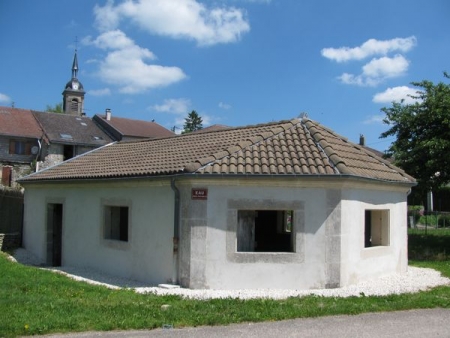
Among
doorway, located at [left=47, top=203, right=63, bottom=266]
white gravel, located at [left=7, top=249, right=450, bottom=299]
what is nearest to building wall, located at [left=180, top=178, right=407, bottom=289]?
white gravel, located at [left=7, top=249, right=450, bottom=299]

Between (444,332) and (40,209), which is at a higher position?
(40,209)

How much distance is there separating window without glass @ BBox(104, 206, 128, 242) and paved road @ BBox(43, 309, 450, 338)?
719cm

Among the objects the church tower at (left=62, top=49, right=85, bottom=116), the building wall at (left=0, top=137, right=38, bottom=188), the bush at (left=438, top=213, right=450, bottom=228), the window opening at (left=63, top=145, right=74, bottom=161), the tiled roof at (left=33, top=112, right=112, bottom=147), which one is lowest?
the bush at (left=438, top=213, right=450, bottom=228)

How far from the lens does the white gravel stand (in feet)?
31.1

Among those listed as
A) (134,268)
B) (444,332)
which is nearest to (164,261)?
(134,268)

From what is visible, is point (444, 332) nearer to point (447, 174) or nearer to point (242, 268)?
point (242, 268)

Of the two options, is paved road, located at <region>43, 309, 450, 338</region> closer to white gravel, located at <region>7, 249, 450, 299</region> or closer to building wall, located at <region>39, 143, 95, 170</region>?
white gravel, located at <region>7, 249, 450, 299</region>

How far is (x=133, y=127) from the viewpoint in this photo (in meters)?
47.0

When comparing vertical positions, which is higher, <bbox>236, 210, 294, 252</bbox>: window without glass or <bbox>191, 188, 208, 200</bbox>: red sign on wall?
<bbox>191, 188, 208, 200</bbox>: red sign on wall

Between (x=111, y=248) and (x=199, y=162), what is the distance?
4024mm

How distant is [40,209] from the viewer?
16375 millimetres

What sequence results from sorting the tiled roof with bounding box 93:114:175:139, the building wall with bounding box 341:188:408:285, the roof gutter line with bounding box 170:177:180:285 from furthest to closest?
the tiled roof with bounding box 93:114:175:139
the roof gutter line with bounding box 170:177:180:285
the building wall with bounding box 341:188:408:285

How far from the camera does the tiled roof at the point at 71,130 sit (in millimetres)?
40344

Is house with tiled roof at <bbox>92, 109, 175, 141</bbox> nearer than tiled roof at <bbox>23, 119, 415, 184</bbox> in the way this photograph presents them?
No
